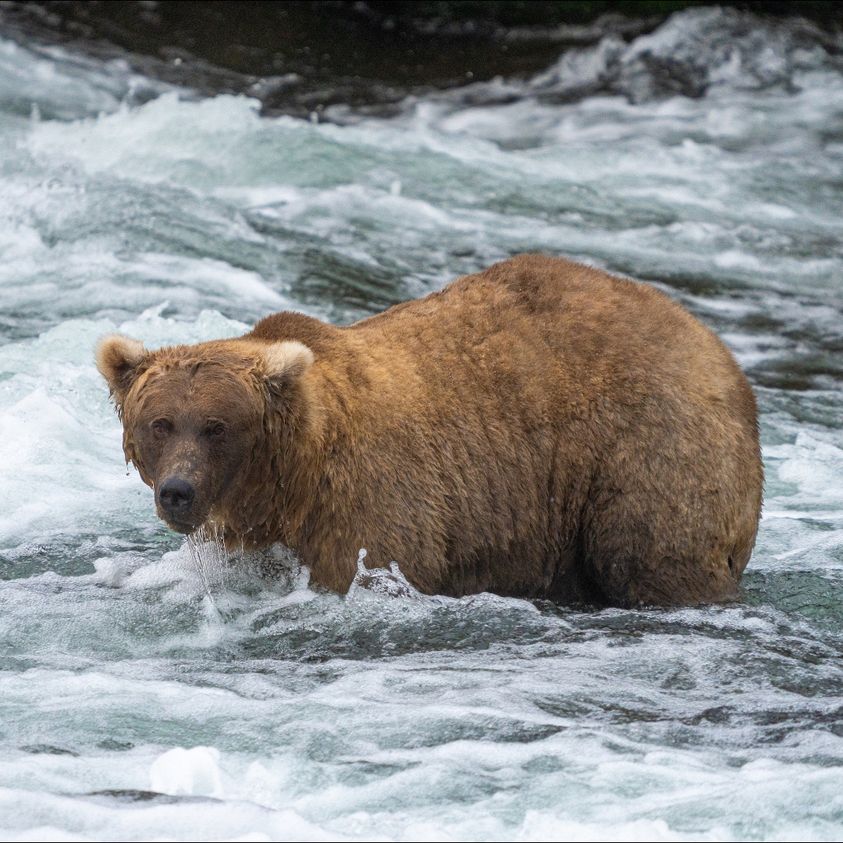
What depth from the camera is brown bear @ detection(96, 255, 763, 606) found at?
6.90 meters

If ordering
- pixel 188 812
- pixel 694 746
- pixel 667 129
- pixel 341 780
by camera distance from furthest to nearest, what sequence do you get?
pixel 667 129, pixel 694 746, pixel 341 780, pixel 188 812

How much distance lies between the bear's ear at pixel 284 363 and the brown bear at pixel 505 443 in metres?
0.01

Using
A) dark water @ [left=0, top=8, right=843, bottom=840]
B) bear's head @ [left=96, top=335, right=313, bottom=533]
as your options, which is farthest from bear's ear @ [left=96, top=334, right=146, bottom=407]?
dark water @ [left=0, top=8, right=843, bottom=840]

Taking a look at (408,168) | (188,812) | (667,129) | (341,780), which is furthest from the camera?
(667,129)

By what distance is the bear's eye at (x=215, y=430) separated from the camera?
6.56 m

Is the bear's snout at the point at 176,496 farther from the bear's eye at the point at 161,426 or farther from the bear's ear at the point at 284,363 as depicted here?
the bear's ear at the point at 284,363

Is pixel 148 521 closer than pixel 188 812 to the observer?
No

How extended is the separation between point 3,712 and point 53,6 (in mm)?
16580

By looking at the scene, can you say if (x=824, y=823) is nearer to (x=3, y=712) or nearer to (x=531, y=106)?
(x=3, y=712)

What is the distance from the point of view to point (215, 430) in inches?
259

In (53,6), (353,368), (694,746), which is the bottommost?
(694,746)

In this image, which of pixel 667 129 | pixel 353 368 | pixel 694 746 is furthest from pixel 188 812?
pixel 667 129

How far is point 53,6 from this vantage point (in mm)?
20781

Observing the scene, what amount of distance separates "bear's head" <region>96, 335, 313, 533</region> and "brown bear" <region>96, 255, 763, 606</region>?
0.6 inches
